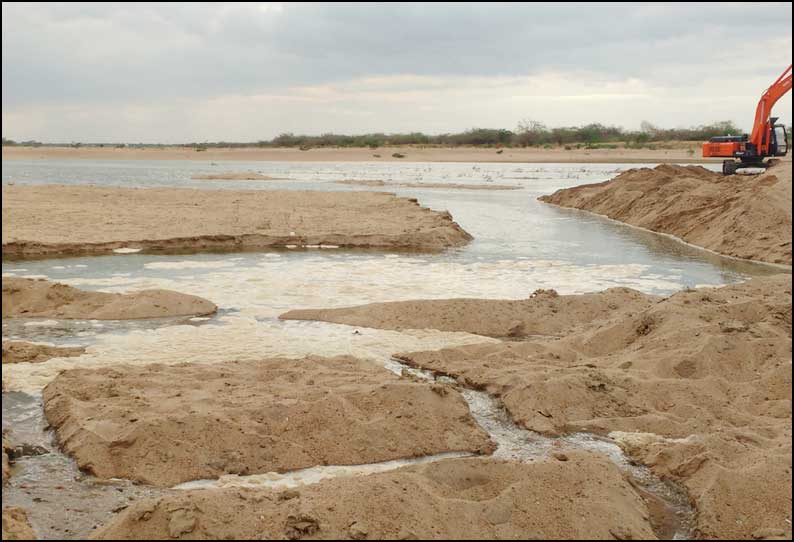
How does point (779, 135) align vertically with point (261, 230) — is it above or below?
above

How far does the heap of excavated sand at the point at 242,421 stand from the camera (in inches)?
176

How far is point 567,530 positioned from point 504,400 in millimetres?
2067

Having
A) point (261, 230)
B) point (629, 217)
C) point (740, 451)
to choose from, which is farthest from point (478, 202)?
point (740, 451)

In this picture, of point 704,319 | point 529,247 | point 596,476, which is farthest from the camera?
point 529,247

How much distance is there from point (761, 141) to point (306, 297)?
18.0 m

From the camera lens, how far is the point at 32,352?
650 centimetres

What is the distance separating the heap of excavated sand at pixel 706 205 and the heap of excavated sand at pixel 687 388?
272 inches

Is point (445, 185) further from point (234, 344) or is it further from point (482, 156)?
point (482, 156)

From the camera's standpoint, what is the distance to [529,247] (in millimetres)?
14070

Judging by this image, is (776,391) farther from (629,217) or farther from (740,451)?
(629,217)

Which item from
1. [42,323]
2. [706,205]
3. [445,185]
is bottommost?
[42,323]

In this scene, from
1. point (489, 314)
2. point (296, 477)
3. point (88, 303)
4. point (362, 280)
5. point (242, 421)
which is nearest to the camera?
point (296, 477)

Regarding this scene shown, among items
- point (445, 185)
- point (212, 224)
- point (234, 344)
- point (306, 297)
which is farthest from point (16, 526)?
point (445, 185)

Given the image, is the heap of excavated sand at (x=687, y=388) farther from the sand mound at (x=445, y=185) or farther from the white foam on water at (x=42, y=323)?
the sand mound at (x=445, y=185)
